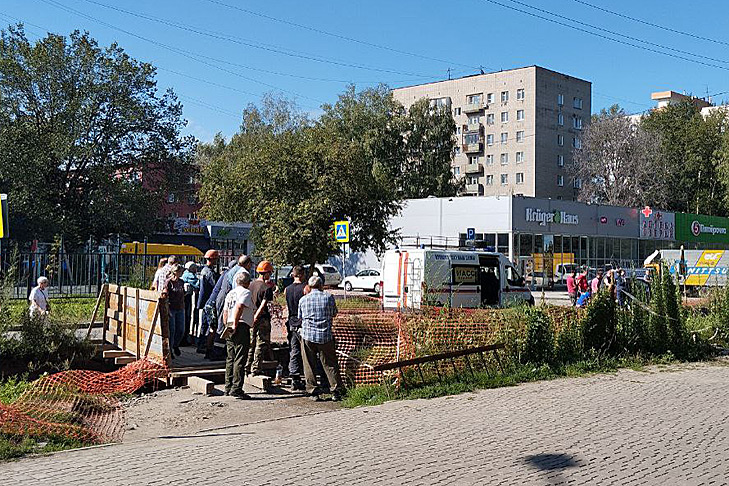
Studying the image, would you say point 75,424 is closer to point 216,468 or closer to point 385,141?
point 216,468

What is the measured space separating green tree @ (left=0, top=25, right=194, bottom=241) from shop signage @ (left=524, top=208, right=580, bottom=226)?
69.4 ft

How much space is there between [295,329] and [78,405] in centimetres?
312

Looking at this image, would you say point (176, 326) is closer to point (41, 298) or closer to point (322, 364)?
point (41, 298)

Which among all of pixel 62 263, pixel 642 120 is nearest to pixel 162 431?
pixel 62 263

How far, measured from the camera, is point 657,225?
57.1 meters

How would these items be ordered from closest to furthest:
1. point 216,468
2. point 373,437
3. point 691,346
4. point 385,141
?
point 216,468
point 373,437
point 691,346
point 385,141

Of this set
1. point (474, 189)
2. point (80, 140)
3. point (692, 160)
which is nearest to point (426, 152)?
point (474, 189)

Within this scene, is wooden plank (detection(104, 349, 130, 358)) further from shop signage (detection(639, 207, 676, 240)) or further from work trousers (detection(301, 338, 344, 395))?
shop signage (detection(639, 207, 676, 240))

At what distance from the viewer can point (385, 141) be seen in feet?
218

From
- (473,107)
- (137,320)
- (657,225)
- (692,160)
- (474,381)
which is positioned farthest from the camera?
(473,107)

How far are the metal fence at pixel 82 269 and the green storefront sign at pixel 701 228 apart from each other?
48335mm

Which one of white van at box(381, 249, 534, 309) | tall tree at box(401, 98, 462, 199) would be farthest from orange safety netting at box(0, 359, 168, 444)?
tall tree at box(401, 98, 462, 199)

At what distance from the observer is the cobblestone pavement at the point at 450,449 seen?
6.61 meters

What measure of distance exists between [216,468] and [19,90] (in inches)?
1479
